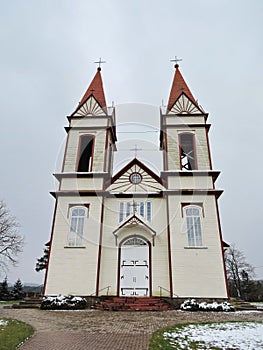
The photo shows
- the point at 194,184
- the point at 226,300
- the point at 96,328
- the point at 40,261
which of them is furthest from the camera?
the point at 40,261

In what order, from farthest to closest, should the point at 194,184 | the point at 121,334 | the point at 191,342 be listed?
the point at 194,184 → the point at 121,334 → the point at 191,342

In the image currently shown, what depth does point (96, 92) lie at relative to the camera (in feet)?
73.9

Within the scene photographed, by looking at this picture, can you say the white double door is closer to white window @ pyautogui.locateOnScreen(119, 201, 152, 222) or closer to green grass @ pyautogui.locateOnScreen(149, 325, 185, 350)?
white window @ pyautogui.locateOnScreen(119, 201, 152, 222)

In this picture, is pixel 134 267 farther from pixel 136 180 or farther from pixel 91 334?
pixel 91 334

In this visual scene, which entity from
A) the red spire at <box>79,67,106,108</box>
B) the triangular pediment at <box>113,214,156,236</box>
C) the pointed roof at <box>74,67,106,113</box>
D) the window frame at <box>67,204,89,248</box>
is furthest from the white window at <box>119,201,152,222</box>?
the red spire at <box>79,67,106,108</box>

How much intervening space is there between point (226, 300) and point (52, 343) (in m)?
10.8

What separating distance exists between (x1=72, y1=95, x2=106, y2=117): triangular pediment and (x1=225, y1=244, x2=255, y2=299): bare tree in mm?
32556

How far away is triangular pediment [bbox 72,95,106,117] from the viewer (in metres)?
20.8

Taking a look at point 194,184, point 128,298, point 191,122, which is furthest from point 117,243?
point 191,122

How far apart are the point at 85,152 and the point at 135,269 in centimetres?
890

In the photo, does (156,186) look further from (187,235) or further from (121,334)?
(121,334)

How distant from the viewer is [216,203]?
661 inches

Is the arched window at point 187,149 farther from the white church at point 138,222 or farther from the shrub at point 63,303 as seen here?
the shrub at point 63,303

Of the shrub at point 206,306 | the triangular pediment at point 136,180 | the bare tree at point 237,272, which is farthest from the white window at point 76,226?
the bare tree at point 237,272
